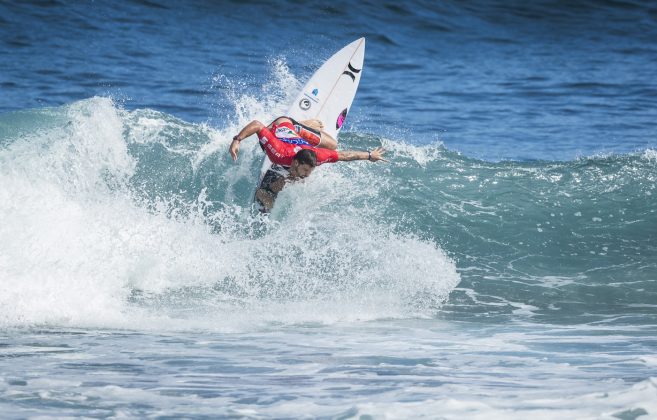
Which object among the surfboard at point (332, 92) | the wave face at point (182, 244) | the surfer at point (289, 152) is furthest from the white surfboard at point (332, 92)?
the surfer at point (289, 152)

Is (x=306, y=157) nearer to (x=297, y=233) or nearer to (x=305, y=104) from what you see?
(x=297, y=233)

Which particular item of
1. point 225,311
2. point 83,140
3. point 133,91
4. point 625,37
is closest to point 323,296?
point 225,311

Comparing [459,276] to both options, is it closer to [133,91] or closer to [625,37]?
[133,91]

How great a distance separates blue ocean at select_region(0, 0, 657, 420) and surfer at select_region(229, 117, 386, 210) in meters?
0.31

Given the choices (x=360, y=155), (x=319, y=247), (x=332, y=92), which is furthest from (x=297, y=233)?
(x=332, y=92)

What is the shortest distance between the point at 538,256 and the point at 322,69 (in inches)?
148

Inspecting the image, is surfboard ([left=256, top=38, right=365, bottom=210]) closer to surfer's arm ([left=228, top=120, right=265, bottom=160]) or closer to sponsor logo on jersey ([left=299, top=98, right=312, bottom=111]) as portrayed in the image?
sponsor logo on jersey ([left=299, top=98, right=312, bottom=111])

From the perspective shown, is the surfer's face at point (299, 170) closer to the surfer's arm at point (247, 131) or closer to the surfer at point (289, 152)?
the surfer at point (289, 152)

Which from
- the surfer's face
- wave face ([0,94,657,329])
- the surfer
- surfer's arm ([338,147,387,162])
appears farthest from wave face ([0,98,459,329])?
surfer's arm ([338,147,387,162])

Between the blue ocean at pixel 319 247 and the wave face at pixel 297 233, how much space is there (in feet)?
0.11

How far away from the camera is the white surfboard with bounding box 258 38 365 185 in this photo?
38.2 feet

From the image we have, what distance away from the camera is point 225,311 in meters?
7.93

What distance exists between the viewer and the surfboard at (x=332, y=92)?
1164 centimetres

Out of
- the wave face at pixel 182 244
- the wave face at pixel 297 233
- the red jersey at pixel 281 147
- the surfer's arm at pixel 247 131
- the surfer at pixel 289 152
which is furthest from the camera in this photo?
the red jersey at pixel 281 147
